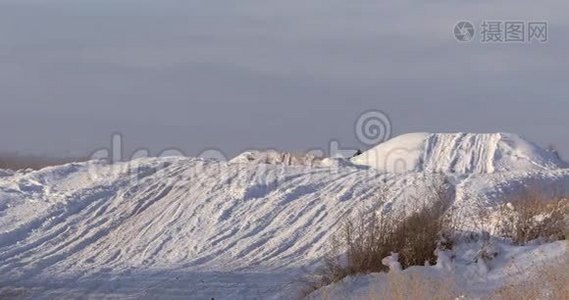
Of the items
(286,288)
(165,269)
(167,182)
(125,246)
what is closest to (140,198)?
(167,182)

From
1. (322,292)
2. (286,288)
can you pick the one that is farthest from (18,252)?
(322,292)

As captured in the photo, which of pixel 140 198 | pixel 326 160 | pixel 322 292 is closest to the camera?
pixel 322 292

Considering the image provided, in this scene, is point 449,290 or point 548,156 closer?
point 449,290

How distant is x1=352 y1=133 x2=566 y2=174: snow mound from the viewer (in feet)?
90.6

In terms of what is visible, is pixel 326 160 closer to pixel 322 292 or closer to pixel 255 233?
pixel 255 233

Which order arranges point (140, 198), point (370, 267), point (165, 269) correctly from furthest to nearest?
point (140, 198), point (165, 269), point (370, 267)

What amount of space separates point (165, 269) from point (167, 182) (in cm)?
510

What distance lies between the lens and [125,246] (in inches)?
900

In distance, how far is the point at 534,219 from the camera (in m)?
19.3

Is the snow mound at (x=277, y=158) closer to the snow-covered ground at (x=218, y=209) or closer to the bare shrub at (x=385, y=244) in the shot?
the snow-covered ground at (x=218, y=209)

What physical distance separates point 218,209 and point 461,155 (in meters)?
6.52

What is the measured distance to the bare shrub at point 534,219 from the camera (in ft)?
62.4

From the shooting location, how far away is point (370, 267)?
735 inches

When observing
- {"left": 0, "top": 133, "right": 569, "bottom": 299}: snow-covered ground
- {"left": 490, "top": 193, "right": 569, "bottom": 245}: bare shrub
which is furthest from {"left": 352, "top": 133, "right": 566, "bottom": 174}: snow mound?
{"left": 490, "top": 193, "right": 569, "bottom": 245}: bare shrub
